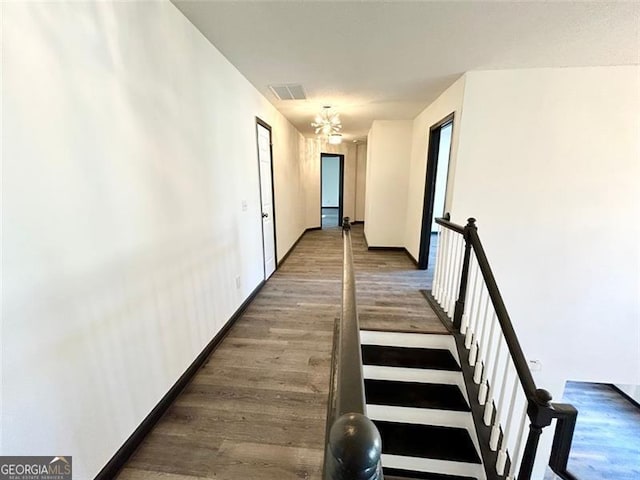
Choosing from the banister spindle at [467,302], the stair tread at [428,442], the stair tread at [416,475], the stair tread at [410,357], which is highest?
the banister spindle at [467,302]

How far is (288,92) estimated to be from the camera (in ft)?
11.6

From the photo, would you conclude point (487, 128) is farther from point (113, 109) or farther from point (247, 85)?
point (113, 109)

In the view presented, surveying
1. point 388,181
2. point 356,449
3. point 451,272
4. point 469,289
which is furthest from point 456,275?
point 388,181

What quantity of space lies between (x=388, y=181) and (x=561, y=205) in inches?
109

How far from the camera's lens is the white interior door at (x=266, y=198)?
375 cm

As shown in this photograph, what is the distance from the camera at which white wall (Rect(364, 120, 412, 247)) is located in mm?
5098

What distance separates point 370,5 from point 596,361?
172 inches

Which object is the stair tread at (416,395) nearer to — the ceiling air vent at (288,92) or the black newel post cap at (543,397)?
the black newel post cap at (543,397)

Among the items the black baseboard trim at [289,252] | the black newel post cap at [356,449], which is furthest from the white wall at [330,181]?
the black newel post cap at [356,449]

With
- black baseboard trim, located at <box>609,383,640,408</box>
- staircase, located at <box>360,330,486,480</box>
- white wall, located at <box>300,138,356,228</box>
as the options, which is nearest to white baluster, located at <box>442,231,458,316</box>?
staircase, located at <box>360,330,486,480</box>

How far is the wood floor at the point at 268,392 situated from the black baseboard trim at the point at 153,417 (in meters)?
0.04

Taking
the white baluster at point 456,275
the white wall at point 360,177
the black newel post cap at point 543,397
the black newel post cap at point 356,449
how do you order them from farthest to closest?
the white wall at point 360,177
the white baluster at point 456,275
the black newel post cap at point 543,397
the black newel post cap at point 356,449

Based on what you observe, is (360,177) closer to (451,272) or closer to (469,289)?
(451,272)

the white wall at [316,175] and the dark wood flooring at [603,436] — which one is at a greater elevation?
the white wall at [316,175]
